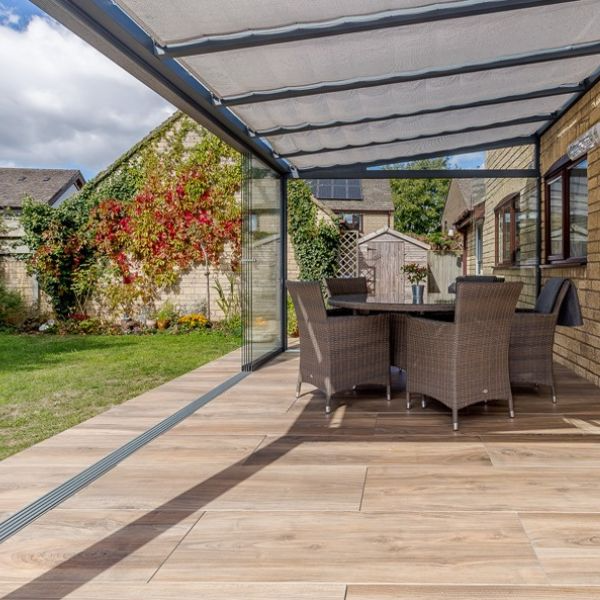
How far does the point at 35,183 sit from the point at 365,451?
20.7 meters

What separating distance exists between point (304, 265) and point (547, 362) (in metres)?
6.67

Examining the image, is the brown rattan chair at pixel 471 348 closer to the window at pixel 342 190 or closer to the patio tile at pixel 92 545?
the patio tile at pixel 92 545

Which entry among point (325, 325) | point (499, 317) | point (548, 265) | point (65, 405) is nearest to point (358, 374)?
point (325, 325)

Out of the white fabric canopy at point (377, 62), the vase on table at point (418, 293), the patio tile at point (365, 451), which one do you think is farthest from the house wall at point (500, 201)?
the patio tile at point (365, 451)

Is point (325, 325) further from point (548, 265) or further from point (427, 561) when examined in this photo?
point (548, 265)

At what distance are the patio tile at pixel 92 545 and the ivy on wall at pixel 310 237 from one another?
27.4ft

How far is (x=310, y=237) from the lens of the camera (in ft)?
34.9

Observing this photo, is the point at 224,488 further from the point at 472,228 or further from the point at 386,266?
the point at 472,228

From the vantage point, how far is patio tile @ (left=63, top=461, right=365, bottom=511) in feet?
8.11

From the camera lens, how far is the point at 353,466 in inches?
116

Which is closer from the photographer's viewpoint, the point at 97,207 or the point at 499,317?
the point at 499,317

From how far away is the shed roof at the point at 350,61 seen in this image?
2.94m

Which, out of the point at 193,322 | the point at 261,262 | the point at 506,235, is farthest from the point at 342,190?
the point at 261,262

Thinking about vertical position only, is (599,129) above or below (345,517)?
above
